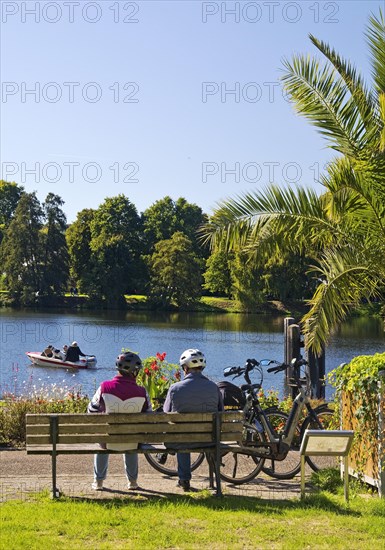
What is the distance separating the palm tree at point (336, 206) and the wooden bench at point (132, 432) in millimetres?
4315

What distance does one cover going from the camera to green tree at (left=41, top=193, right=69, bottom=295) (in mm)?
87438

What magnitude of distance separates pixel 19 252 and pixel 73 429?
8229 centimetres

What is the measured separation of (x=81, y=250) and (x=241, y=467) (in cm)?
8259

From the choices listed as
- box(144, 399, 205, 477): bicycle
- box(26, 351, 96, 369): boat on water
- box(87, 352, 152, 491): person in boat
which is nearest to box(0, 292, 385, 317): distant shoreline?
box(26, 351, 96, 369): boat on water

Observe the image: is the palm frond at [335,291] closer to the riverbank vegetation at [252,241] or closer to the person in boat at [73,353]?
the riverbank vegetation at [252,241]

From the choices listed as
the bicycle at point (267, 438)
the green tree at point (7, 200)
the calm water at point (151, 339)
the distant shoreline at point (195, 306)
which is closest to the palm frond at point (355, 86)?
the bicycle at point (267, 438)

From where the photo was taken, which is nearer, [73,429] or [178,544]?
[178,544]

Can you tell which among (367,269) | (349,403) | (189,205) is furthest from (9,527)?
(189,205)

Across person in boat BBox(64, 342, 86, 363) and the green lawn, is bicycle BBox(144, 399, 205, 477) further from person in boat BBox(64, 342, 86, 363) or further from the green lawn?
person in boat BBox(64, 342, 86, 363)

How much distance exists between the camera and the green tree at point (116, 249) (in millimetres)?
85625

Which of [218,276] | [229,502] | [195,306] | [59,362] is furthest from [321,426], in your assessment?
[195,306]

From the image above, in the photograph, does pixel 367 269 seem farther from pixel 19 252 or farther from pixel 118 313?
pixel 19 252

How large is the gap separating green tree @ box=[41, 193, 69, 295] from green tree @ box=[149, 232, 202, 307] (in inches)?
436

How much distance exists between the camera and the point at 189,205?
318 feet
